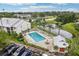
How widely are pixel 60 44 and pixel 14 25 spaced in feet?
1.63

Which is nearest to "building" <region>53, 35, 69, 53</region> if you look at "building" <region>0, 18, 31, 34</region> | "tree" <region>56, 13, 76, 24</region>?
"tree" <region>56, 13, 76, 24</region>

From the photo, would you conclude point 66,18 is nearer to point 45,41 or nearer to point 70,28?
point 70,28

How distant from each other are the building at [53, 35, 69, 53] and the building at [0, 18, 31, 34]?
12.0 inches

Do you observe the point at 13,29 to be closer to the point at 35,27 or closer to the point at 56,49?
the point at 35,27

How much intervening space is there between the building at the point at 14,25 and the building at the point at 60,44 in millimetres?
304

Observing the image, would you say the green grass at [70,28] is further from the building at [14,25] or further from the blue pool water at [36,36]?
the building at [14,25]

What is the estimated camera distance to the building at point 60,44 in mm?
4145

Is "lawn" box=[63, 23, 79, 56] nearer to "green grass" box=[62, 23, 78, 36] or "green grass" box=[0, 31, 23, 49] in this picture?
"green grass" box=[62, 23, 78, 36]

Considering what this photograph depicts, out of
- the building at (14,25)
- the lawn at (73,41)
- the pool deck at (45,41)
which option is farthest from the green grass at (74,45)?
the building at (14,25)

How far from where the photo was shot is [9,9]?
13.6ft

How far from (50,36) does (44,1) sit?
0.35 meters

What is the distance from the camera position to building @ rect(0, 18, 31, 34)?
4145 millimetres

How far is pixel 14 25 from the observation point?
416 cm

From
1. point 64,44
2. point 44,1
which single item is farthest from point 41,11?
point 64,44
